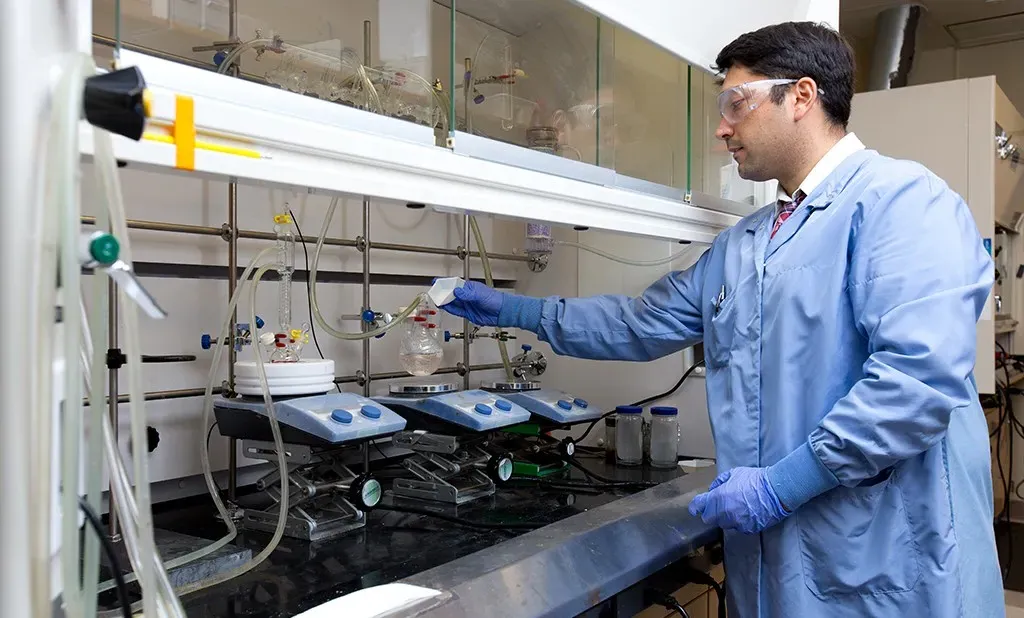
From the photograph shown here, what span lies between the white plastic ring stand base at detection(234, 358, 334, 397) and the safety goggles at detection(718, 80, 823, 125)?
0.91 metres

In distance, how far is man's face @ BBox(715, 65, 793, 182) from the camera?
1455mm

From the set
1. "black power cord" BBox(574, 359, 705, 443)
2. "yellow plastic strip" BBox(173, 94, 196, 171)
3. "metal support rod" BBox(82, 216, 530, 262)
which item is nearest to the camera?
"yellow plastic strip" BBox(173, 94, 196, 171)

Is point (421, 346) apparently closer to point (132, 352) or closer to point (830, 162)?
point (830, 162)

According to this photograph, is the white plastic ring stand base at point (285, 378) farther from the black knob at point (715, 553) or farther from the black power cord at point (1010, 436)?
the black power cord at point (1010, 436)

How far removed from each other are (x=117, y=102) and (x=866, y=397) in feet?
3.51

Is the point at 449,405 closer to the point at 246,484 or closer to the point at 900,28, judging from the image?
the point at 246,484

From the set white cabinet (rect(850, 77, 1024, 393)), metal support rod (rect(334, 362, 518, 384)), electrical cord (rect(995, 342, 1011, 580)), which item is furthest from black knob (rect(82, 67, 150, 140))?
electrical cord (rect(995, 342, 1011, 580))

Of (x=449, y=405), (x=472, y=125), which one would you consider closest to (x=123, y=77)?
(x=472, y=125)

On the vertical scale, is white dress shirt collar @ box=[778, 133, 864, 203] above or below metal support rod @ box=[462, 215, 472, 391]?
above

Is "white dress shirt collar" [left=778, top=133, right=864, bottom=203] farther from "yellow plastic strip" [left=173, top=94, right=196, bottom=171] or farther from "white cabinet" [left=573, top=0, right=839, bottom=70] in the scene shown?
"yellow plastic strip" [left=173, top=94, right=196, bottom=171]

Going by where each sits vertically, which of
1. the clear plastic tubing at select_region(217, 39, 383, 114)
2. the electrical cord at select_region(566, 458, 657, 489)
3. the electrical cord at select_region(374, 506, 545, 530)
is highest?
the clear plastic tubing at select_region(217, 39, 383, 114)

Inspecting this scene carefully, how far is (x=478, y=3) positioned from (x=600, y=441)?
1.37 metres

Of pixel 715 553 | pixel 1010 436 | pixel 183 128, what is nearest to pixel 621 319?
→ pixel 715 553

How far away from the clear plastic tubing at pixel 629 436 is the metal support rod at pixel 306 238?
61cm
